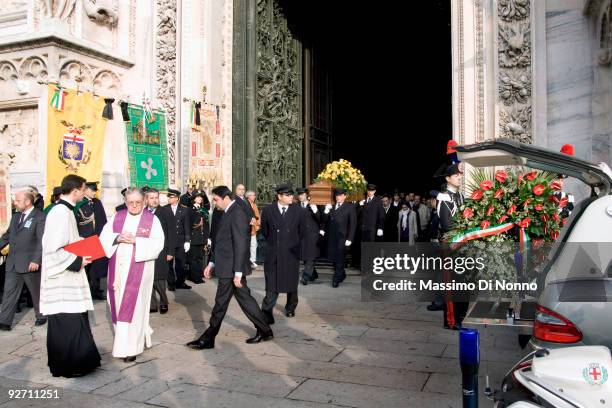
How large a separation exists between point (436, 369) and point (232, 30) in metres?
11.3

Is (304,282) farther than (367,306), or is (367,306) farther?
(304,282)

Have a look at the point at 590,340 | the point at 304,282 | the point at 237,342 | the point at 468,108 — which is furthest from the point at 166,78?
the point at 590,340

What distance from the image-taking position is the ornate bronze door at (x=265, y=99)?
1397 cm

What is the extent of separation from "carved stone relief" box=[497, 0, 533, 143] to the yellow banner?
28.3 feet

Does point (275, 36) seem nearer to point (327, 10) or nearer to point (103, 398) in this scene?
point (327, 10)

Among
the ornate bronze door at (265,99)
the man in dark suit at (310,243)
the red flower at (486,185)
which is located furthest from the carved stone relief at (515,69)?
the ornate bronze door at (265,99)

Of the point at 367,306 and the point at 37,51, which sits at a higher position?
the point at 37,51

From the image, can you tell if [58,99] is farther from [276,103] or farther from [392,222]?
[392,222]

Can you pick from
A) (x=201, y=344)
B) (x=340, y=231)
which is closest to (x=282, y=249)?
(x=201, y=344)

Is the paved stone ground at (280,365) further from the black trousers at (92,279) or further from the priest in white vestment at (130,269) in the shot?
the black trousers at (92,279)

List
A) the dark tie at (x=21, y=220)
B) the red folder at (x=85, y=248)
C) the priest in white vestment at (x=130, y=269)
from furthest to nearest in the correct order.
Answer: the dark tie at (x=21, y=220) < the priest in white vestment at (x=130, y=269) < the red folder at (x=85, y=248)

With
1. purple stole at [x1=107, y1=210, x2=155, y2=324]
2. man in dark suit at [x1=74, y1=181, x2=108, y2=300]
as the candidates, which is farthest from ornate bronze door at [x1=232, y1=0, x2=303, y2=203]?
purple stole at [x1=107, y1=210, x2=155, y2=324]

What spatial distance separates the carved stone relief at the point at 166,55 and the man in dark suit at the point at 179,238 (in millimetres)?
3768

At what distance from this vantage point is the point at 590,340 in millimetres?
2922
